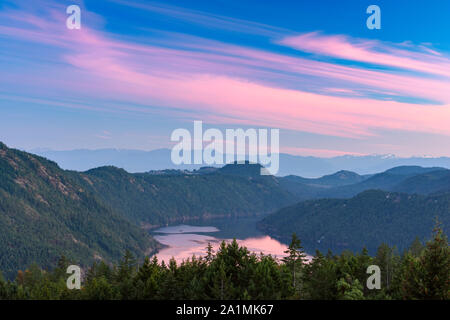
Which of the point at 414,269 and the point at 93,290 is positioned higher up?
the point at 414,269

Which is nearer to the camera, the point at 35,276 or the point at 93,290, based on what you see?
the point at 93,290

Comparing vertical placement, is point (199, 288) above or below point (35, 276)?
above

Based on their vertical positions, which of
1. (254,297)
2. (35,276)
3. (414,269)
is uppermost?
(414,269)
